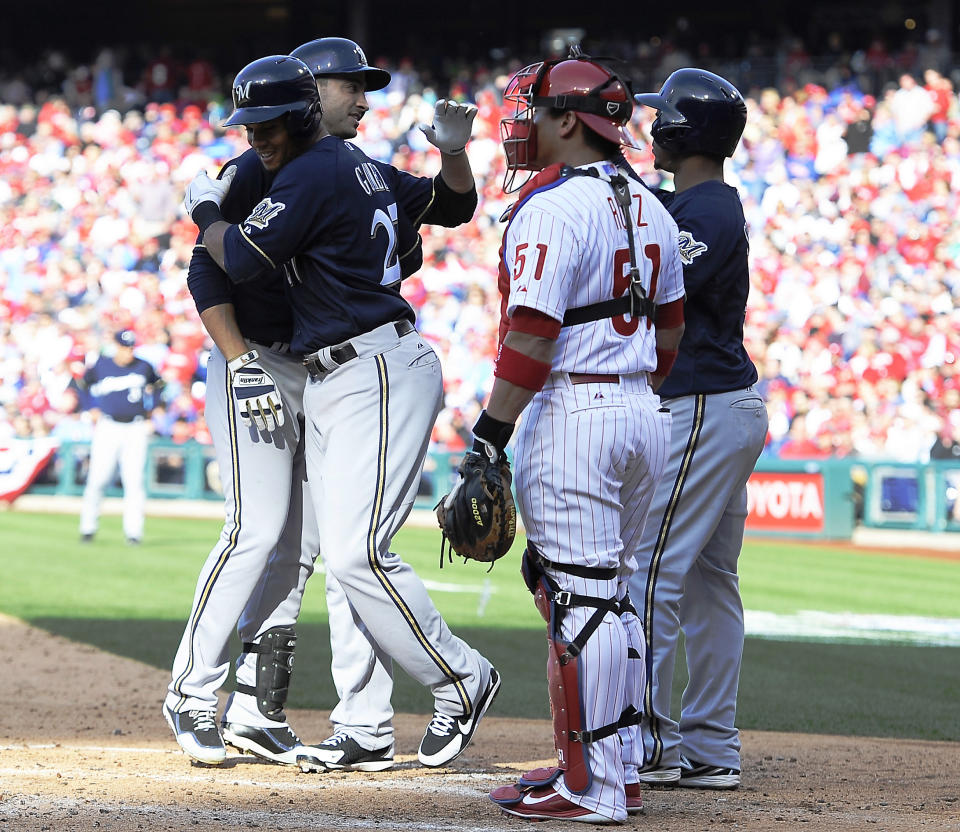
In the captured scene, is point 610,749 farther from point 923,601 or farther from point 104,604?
point 923,601

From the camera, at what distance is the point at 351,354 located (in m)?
4.15

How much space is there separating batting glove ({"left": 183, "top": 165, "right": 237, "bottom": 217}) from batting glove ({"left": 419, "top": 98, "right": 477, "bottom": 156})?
0.64m

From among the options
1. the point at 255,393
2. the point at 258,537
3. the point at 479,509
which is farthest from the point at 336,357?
the point at 479,509

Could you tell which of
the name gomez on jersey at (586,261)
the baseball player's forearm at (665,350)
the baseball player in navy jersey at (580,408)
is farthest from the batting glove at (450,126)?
the baseball player's forearm at (665,350)

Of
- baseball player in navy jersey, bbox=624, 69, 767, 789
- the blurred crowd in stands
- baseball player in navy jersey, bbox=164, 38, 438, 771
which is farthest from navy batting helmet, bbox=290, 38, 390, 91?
the blurred crowd in stands

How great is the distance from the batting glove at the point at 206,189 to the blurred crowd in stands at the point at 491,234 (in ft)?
38.7

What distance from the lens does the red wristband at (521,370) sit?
3.40 meters

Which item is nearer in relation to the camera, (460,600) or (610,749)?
(610,749)

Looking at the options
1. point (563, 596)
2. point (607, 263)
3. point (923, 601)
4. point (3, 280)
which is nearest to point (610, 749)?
point (563, 596)

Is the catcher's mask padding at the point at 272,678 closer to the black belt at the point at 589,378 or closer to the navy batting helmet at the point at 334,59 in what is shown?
the black belt at the point at 589,378

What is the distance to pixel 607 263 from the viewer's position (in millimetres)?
3529

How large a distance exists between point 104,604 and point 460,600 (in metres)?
2.50

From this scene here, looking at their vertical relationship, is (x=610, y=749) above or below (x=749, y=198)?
below

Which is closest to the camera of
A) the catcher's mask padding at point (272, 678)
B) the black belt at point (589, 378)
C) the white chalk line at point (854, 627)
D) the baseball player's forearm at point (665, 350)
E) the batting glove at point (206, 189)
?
the black belt at point (589, 378)
